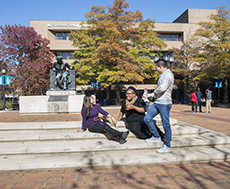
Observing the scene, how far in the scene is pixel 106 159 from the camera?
136 inches

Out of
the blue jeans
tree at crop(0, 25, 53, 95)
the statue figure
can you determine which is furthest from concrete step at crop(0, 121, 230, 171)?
tree at crop(0, 25, 53, 95)

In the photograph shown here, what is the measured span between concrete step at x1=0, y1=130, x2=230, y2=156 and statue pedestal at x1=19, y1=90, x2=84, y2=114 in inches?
188

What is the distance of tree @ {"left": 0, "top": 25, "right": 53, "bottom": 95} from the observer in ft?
66.5

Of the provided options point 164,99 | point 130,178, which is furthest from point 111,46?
point 130,178

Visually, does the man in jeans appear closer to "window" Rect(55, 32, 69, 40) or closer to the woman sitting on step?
the woman sitting on step

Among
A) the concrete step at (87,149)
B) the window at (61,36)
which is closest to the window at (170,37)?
the window at (61,36)

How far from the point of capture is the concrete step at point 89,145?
3.81 meters

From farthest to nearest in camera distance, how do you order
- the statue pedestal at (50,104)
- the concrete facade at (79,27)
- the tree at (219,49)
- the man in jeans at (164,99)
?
1. the concrete facade at (79,27)
2. the tree at (219,49)
3. the statue pedestal at (50,104)
4. the man in jeans at (164,99)

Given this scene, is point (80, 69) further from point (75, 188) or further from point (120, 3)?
point (75, 188)

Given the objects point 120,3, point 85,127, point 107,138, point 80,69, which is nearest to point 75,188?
point 107,138

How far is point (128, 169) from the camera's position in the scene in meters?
3.29

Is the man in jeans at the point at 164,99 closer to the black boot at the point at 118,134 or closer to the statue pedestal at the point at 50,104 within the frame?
the black boot at the point at 118,134

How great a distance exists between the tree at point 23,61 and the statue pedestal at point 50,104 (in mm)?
12244

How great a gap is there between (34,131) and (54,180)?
7.80 ft
